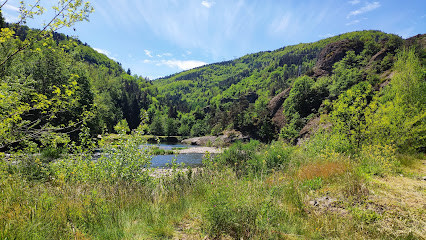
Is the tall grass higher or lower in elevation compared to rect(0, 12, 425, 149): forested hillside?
lower

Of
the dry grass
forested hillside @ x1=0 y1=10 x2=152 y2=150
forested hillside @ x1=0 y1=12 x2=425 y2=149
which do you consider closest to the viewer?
forested hillside @ x1=0 y1=10 x2=152 y2=150

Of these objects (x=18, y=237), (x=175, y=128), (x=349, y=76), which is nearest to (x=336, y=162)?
(x=18, y=237)

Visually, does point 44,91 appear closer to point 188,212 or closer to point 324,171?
point 188,212

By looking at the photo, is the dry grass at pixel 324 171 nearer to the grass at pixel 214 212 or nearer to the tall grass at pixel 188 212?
the tall grass at pixel 188 212

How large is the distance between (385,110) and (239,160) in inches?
363

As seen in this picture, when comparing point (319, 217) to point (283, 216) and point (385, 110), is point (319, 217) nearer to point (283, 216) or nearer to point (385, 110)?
point (283, 216)

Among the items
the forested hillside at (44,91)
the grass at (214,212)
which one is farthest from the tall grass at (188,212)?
the forested hillside at (44,91)

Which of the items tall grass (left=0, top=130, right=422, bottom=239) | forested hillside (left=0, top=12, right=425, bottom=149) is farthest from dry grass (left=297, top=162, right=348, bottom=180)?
forested hillside (left=0, top=12, right=425, bottom=149)

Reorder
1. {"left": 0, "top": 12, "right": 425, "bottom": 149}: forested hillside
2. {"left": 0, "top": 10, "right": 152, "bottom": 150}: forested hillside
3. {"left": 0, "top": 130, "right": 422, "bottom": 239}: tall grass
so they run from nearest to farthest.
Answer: {"left": 0, "top": 130, "right": 422, "bottom": 239}: tall grass
{"left": 0, "top": 10, "right": 152, "bottom": 150}: forested hillside
{"left": 0, "top": 12, "right": 425, "bottom": 149}: forested hillside

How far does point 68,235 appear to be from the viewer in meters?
3.09

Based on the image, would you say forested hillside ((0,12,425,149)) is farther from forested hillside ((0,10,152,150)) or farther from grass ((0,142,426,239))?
grass ((0,142,426,239))

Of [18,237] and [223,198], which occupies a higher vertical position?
[18,237]

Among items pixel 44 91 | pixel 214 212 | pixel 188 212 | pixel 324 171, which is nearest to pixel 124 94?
pixel 44 91

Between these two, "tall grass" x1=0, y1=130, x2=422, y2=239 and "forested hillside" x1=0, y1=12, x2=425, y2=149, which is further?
"forested hillside" x1=0, y1=12, x2=425, y2=149
